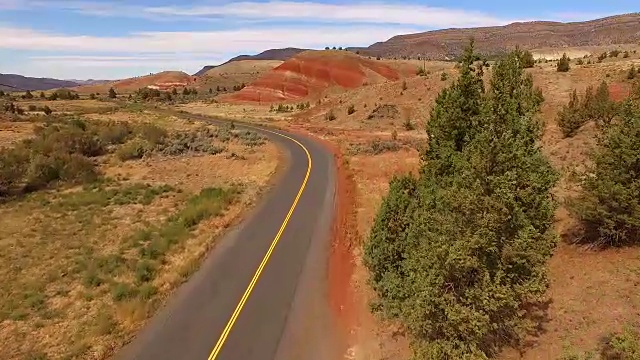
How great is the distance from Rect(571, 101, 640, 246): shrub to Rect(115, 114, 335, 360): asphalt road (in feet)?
36.1

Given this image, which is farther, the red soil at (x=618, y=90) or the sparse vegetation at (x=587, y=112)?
the red soil at (x=618, y=90)

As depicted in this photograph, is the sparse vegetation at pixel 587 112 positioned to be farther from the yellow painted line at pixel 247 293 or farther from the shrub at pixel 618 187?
the yellow painted line at pixel 247 293

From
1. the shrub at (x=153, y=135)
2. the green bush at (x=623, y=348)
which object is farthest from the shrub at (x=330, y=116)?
the green bush at (x=623, y=348)

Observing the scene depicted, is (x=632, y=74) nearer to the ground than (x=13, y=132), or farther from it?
farther from it

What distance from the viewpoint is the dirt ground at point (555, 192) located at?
1466cm

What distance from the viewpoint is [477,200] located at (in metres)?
12.6

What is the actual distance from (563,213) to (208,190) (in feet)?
85.0

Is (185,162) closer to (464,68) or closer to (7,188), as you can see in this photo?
(7,188)

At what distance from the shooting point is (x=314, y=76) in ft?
417

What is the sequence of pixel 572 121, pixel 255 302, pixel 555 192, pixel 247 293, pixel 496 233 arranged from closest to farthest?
pixel 496 233 → pixel 255 302 → pixel 247 293 → pixel 555 192 → pixel 572 121

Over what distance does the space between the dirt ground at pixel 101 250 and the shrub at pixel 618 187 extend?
702 inches

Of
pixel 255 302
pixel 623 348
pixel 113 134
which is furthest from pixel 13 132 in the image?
pixel 623 348

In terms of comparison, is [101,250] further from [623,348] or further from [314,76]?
[314,76]

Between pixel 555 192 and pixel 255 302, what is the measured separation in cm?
1700
